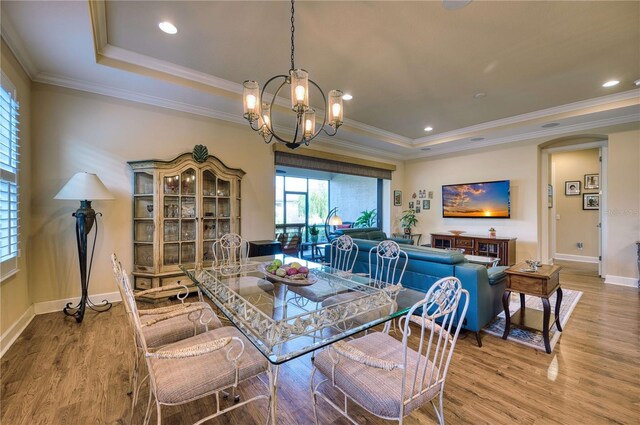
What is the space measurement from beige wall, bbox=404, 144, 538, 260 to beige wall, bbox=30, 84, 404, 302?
16.7ft

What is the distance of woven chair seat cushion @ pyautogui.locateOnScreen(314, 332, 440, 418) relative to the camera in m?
1.22

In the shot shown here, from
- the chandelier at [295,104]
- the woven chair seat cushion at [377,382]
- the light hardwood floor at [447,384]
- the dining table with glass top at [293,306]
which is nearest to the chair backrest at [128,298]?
the dining table with glass top at [293,306]

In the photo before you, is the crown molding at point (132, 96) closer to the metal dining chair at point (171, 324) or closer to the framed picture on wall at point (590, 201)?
the metal dining chair at point (171, 324)

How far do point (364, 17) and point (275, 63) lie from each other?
1.18 metres

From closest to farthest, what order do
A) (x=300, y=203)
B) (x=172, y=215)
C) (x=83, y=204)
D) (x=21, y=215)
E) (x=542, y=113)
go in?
(x=21, y=215) → (x=83, y=204) → (x=172, y=215) → (x=542, y=113) → (x=300, y=203)

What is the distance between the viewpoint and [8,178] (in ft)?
8.16

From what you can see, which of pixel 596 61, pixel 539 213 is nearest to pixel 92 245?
pixel 596 61

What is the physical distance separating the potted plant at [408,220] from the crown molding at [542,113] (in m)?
1.96

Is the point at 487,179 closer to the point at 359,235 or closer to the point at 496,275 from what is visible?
the point at 359,235

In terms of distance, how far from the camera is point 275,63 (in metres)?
3.12

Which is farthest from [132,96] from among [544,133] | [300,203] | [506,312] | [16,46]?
[544,133]

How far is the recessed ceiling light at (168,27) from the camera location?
246cm

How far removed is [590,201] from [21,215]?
10185 millimetres

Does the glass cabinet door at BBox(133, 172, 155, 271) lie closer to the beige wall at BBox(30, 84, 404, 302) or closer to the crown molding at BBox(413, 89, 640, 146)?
the beige wall at BBox(30, 84, 404, 302)
